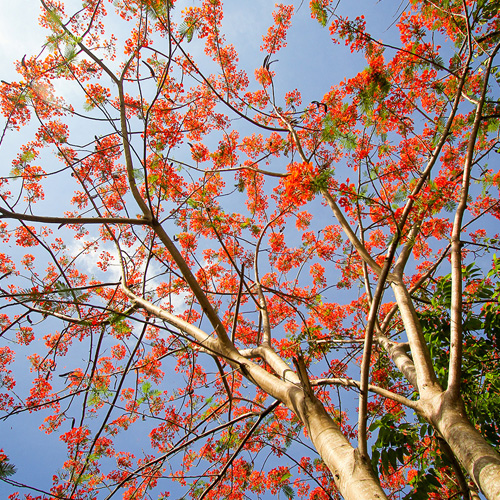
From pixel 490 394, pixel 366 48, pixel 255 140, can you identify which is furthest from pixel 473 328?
pixel 255 140

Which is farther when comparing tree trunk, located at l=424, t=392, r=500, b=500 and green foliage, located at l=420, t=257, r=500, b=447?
green foliage, located at l=420, t=257, r=500, b=447

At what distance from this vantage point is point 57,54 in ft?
13.8

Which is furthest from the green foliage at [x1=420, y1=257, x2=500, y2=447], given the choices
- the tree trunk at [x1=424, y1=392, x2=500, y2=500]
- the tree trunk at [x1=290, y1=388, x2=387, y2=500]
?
the tree trunk at [x1=290, y1=388, x2=387, y2=500]

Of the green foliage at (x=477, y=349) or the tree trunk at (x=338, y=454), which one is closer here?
the tree trunk at (x=338, y=454)

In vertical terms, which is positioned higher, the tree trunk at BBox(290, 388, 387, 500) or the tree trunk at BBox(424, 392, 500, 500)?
the tree trunk at BBox(290, 388, 387, 500)

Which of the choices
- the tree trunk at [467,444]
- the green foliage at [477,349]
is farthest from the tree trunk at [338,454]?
the green foliage at [477,349]

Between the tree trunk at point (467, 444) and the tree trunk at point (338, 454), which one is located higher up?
the tree trunk at point (338, 454)

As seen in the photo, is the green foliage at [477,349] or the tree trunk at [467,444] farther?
the green foliage at [477,349]

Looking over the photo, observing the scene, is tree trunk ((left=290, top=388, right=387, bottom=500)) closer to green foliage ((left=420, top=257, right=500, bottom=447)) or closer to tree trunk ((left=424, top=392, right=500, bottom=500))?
tree trunk ((left=424, top=392, right=500, bottom=500))

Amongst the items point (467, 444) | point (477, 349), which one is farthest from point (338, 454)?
point (477, 349)

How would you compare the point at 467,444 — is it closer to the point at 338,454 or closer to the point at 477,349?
the point at 338,454

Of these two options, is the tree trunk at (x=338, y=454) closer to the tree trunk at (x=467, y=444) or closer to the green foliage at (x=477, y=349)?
the tree trunk at (x=467, y=444)

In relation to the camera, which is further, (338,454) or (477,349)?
(477,349)

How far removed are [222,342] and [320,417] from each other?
1544 mm
